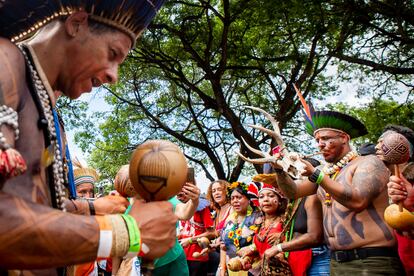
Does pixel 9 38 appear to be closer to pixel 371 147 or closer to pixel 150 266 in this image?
pixel 150 266

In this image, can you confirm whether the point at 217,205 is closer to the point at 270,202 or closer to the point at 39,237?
the point at 270,202

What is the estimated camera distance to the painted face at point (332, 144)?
17.2 feet

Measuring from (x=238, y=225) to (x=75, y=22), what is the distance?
5.95 meters

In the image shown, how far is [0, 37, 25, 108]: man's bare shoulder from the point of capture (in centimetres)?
142

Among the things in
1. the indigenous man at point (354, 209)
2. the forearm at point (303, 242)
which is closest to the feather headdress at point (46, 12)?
the indigenous man at point (354, 209)

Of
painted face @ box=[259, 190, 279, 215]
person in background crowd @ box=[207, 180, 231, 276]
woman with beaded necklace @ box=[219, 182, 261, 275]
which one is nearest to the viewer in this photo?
painted face @ box=[259, 190, 279, 215]

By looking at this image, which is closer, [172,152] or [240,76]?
[172,152]

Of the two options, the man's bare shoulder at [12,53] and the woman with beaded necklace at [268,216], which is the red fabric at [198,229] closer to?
the woman with beaded necklace at [268,216]

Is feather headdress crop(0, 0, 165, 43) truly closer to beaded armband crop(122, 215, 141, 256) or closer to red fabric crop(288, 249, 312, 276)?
beaded armband crop(122, 215, 141, 256)

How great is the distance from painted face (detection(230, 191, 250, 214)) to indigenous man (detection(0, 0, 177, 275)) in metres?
5.83

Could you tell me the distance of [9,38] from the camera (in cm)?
176

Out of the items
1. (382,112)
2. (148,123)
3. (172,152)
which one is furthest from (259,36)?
(172,152)

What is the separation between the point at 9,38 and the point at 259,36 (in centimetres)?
1435

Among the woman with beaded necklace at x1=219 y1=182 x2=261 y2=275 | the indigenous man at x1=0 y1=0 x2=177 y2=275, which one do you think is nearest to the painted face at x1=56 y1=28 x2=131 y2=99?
the indigenous man at x1=0 y1=0 x2=177 y2=275
